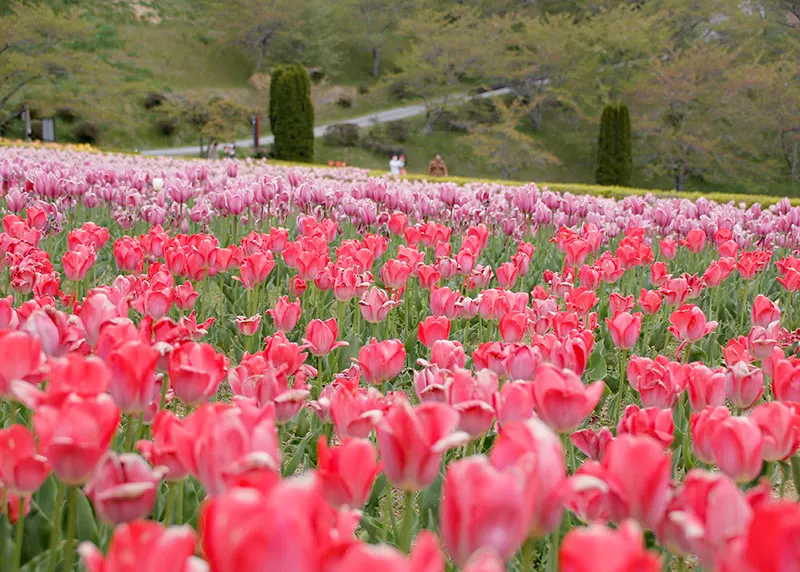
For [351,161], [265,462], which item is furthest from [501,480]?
[351,161]

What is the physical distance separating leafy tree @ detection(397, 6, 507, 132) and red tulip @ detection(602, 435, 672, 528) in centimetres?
4248

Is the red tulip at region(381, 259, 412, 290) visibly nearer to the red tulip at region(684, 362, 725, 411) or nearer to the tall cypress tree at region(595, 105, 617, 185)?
the red tulip at region(684, 362, 725, 411)

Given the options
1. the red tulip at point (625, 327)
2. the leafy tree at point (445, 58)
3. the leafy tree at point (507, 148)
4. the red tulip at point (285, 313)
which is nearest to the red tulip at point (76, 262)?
the red tulip at point (285, 313)

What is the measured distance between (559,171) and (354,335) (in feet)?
126

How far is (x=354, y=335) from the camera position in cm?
359

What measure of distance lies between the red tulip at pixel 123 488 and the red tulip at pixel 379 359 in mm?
905

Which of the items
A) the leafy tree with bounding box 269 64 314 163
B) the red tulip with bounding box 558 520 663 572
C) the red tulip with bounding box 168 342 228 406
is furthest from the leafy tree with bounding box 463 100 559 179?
the red tulip with bounding box 558 520 663 572

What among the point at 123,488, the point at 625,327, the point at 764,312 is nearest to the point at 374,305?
the point at 625,327

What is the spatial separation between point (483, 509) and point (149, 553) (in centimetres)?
35

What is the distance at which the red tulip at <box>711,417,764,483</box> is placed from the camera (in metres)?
1.21

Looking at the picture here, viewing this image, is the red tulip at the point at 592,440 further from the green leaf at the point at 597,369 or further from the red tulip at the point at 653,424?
the green leaf at the point at 597,369

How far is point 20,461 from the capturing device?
115cm

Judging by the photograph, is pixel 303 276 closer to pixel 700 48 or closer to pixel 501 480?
pixel 501 480

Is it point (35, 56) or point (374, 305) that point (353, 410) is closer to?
point (374, 305)
